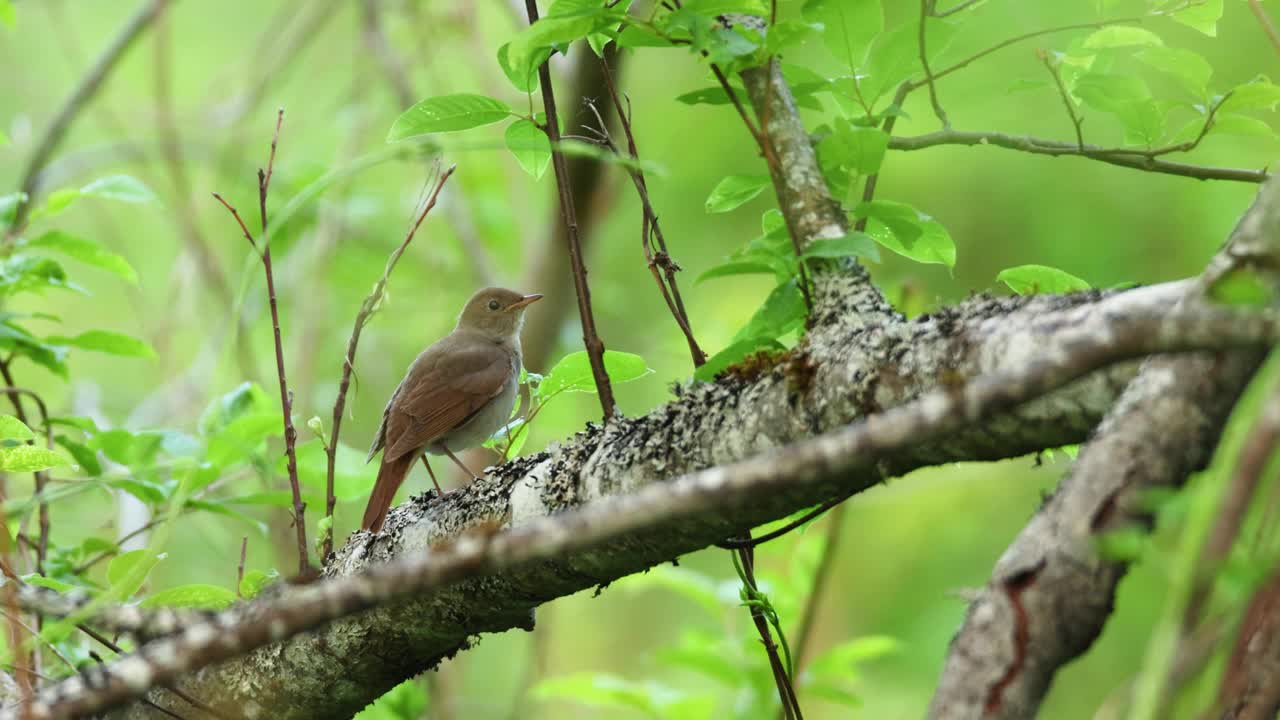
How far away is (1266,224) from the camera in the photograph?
1384 mm

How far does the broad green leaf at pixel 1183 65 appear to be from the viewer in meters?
2.36

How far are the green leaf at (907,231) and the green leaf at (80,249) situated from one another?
2.21 m

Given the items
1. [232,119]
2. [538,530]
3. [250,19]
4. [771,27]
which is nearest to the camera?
[538,530]

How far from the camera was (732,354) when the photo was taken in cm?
227

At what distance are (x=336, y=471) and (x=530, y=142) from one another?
1.27 m

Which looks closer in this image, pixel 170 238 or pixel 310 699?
pixel 310 699

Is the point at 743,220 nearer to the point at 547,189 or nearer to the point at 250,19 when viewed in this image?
the point at 547,189

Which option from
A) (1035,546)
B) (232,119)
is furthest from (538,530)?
(232,119)

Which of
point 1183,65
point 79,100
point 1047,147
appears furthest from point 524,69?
point 79,100

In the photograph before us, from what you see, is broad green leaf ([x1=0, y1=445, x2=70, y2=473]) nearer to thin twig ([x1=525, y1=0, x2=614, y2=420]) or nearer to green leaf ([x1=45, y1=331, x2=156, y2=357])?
green leaf ([x1=45, y1=331, x2=156, y2=357])

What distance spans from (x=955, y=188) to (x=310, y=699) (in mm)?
4501

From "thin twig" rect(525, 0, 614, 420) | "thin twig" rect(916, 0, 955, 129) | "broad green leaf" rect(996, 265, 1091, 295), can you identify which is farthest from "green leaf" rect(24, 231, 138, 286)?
"broad green leaf" rect(996, 265, 1091, 295)

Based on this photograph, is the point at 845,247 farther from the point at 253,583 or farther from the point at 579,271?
the point at 253,583

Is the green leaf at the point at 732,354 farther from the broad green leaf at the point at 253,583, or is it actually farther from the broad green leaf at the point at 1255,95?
the broad green leaf at the point at 253,583
